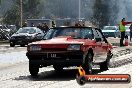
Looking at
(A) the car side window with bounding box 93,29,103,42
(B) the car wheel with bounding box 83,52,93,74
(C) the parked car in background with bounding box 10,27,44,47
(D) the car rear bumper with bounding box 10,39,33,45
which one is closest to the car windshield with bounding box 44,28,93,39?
(A) the car side window with bounding box 93,29,103,42

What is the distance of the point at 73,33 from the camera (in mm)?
14508

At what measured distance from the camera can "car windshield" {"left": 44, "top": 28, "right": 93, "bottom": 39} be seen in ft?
47.4

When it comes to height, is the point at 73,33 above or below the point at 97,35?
above

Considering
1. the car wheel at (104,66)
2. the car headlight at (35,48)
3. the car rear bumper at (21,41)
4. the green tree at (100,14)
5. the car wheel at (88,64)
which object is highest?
the car headlight at (35,48)

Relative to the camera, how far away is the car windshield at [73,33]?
14.5 meters

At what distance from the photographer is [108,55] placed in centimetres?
1609

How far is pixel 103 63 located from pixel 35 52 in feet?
10.5

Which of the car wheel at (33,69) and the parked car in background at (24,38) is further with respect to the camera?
the parked car in background at (24,38)

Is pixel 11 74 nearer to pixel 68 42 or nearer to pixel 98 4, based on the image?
pixel 68 42

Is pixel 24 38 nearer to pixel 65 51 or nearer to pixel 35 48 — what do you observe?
pixel 35 48

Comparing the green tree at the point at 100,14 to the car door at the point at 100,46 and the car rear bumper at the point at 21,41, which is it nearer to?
the car rear bumper at the point at 21,41

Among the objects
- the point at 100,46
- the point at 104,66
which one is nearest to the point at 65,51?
the point at 100,46

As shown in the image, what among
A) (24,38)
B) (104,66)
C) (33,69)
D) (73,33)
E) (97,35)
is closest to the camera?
(33,69)

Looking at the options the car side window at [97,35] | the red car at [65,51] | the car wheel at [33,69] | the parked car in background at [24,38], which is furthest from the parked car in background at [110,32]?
the car wheel at [33,69]
